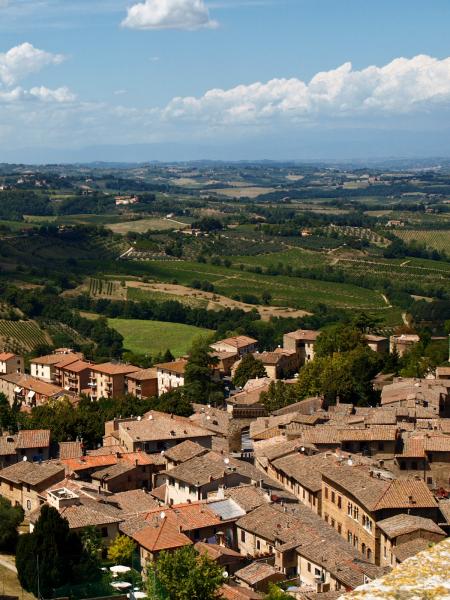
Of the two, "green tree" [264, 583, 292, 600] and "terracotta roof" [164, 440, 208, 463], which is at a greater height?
"green tree" [264, 583, 292, 600]

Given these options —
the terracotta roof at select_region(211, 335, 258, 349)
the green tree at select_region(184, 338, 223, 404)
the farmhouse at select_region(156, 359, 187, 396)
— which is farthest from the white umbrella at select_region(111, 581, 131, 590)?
the terracotta roof at select_region(211, 335, 258, 349)

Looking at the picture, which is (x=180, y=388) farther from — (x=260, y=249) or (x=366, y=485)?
(x=260, y=249)

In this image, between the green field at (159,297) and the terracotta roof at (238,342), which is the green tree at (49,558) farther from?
the green field at (159,297)

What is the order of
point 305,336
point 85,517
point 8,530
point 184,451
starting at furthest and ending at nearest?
point 305,336
point 184,451
point 8,530
point 85,517

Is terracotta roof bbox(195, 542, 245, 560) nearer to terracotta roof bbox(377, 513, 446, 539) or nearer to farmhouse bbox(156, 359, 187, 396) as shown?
terracotta roof bbox(377, 513, 446, 539)

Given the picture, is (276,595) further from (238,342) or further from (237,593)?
(238,342)

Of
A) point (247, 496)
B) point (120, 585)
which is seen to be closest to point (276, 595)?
point (120, 585)
